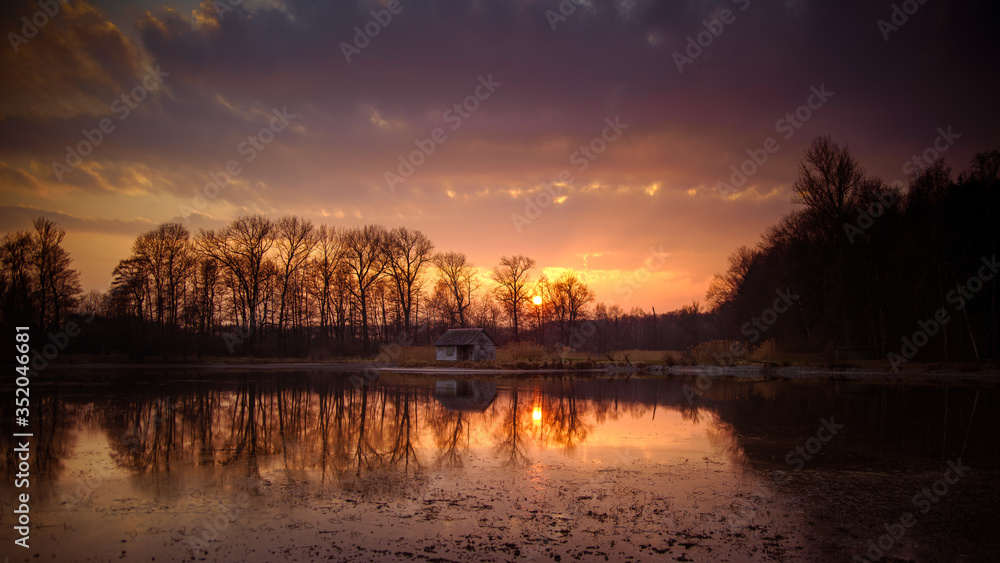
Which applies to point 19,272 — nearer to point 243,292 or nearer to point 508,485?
point 243,292

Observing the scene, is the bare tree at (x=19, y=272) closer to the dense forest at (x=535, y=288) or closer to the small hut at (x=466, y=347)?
the dense forest at (x=535, y=288)

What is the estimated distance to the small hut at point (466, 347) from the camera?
48688mm

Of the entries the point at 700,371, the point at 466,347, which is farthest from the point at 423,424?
the point at 466,347

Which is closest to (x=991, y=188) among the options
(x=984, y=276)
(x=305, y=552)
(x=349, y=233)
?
(x=984, y=276)

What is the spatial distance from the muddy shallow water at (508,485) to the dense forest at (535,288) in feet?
67.0

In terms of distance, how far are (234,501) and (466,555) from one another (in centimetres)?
398

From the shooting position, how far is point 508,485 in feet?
27.5

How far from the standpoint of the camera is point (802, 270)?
41.5 metres

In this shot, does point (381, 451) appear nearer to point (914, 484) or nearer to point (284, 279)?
point (914, 484)

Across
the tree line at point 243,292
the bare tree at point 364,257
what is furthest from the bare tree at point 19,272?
the bare tree at point 364,257

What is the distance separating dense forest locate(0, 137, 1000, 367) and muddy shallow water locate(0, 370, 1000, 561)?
2043 centimetres

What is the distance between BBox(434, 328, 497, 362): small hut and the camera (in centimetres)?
4869

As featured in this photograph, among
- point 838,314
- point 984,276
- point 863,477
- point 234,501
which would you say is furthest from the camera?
point 838,314

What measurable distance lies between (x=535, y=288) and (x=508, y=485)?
239ft
